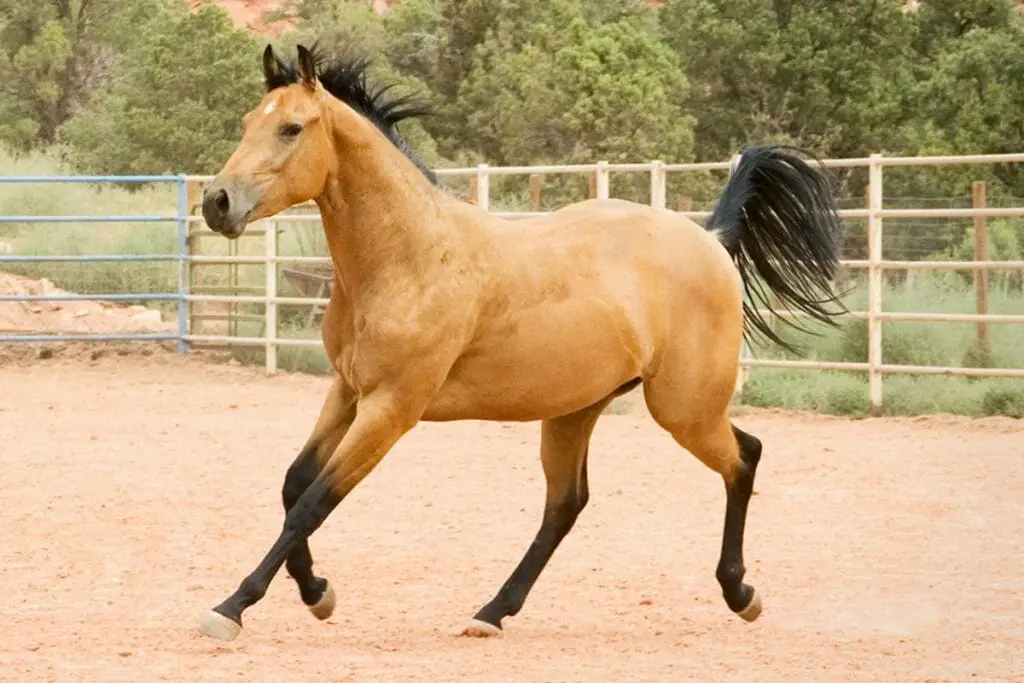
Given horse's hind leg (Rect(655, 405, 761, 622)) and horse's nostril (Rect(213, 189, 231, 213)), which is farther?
horse's hind leg (Rect(655, 405, 761, 622))

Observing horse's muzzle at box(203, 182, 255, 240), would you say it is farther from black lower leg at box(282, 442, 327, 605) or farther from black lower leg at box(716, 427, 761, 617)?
black lower leg at box(716, 427, 761, 617)

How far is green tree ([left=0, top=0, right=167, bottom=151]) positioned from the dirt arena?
2627cm

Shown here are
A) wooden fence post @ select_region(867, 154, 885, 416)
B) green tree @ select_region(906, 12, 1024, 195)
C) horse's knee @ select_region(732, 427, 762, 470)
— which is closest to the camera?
horse's knee @ select_region(732, 427, 762, 470)

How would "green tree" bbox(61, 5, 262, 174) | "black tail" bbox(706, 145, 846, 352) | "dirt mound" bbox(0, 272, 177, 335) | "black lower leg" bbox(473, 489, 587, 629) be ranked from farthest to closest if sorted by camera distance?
"green tree" bbox(61, 5, 262, 174)
"dirt mound" bbox(0, 272, 177, 335)
"black tail" bbox(706, 145, 846, 352)
"black lower leg" bbox(473, 489, 587, 629)

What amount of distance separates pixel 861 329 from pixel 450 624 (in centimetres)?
829

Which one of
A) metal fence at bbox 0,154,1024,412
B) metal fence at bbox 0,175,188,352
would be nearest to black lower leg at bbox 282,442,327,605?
metal fence at bbox 0,154,1024,412

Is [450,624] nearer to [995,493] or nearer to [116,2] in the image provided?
[995,493]

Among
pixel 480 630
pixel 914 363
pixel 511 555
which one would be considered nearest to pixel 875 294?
pixel 914 363

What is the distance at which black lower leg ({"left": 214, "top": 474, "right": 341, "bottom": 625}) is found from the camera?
514cm

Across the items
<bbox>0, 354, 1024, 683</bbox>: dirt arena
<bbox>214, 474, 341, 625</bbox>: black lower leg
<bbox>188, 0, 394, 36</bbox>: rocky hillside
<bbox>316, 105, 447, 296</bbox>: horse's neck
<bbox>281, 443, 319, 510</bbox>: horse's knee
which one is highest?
<bbox>188, 0, 394, 36</bbox>: rocky hillside

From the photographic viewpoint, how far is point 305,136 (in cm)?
527

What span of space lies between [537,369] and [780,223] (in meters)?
1.68

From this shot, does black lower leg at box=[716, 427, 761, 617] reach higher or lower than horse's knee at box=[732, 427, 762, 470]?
lower

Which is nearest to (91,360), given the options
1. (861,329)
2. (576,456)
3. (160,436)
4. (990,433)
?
(160,436)
